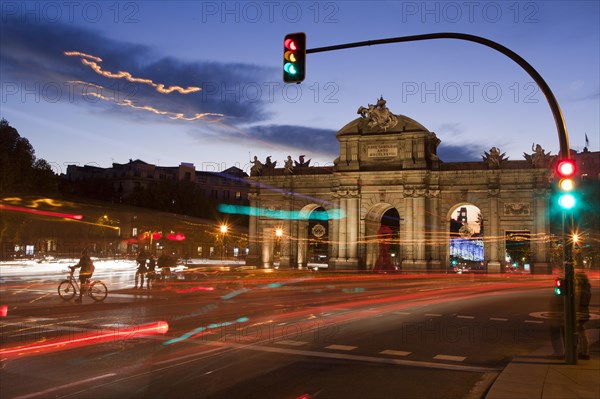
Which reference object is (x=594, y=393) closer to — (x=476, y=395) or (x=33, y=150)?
(x=476, y=395)

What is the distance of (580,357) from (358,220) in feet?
139

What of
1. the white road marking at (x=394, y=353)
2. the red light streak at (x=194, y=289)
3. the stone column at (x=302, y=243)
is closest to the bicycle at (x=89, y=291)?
the red light streak at (x=194, y=289)

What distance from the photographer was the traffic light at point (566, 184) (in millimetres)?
11195

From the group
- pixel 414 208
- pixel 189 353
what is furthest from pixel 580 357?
pixel 414 208

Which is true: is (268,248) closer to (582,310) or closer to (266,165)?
(266,165)

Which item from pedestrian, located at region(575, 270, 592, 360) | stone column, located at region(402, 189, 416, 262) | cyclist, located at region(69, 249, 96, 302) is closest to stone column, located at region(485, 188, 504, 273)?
stone column, located at region(402, 189, 416, 262)

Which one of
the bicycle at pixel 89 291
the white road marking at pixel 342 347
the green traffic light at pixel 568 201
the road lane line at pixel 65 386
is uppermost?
the green traffic light at pixel 568 201

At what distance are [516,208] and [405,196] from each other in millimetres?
9610

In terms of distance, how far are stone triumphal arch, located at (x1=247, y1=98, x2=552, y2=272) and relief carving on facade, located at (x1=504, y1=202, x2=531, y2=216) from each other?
0.27 feet

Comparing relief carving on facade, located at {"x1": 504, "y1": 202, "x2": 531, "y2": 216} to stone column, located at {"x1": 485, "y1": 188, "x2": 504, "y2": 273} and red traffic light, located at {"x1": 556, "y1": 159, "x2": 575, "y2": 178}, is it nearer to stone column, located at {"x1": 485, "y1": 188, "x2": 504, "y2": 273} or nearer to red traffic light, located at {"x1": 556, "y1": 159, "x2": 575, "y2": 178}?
stone column, located at {"x1": 485, "y1": 188, "x2": 504, "y2": 273}

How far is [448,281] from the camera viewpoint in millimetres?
40375

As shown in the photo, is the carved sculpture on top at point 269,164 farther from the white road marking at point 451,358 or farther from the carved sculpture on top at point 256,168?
the white road marking at point 451,358

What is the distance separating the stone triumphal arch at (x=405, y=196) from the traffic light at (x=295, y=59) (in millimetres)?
39756

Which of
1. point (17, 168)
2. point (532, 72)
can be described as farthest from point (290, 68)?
point (17, 168)
